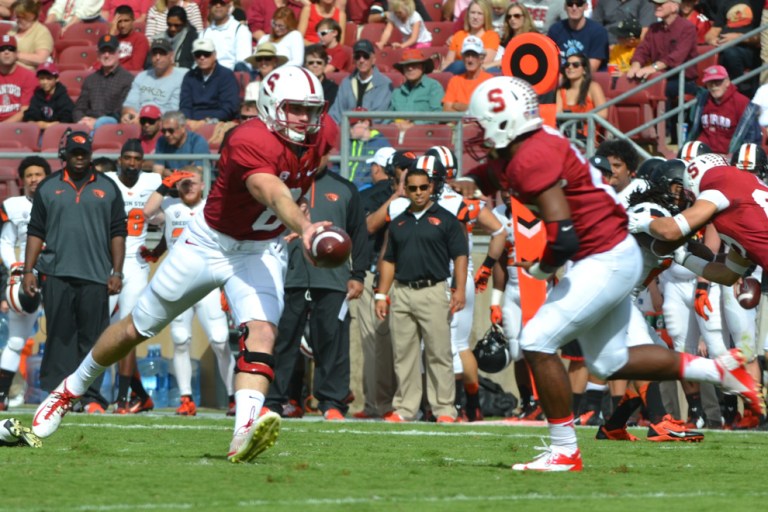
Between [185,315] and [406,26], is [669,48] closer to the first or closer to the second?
[406,26]

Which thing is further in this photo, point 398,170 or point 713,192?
point 398,170

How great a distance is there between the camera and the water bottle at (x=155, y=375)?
42.9ft

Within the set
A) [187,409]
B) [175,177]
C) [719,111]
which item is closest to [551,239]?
[187,409]

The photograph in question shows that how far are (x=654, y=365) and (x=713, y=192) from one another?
178cm

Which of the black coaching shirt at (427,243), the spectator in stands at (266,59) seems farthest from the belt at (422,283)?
the spectator in stands at (266,59)

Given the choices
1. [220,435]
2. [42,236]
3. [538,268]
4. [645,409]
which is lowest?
[645,409]

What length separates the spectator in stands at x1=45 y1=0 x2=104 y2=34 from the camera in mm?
18438

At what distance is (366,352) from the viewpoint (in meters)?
11.9

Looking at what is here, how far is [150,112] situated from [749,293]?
7.06 metres

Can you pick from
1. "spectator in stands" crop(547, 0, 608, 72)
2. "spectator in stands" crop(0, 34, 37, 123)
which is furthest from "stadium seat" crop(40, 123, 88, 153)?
"spectator in stands" crop(547, 0, 608, 72)

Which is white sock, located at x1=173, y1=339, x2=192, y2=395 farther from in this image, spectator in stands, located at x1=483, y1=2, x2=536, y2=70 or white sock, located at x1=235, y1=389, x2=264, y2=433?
white sock, located at x1=235, y1=389, x2=264, y2=433

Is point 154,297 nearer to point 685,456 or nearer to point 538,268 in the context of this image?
point 538,268

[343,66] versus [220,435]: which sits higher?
[343,66]

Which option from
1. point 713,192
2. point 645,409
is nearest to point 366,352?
point 645,409
